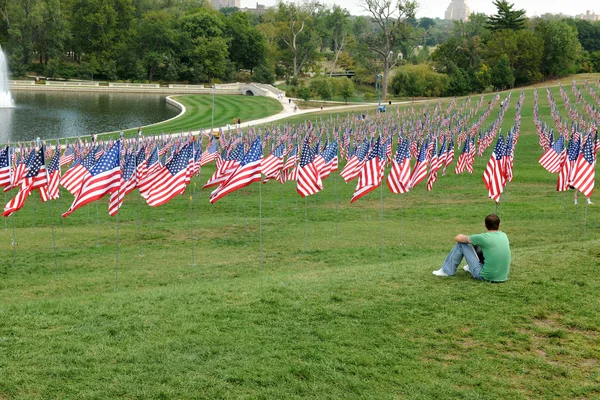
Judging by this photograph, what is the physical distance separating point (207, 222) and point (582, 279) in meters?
16.0

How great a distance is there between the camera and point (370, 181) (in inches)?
871

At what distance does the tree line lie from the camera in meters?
103

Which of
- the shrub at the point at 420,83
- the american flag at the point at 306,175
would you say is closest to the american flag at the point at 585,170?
the american flag at the point at 306,175

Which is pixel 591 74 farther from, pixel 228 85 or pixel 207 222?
pixel 207 222

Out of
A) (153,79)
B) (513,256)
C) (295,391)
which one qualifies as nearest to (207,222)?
(513,256)

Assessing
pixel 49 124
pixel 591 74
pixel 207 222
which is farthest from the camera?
pixel 591 74

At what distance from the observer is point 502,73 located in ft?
327

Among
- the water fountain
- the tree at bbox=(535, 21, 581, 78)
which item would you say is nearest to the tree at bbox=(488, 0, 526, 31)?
the tree at bbox=(535, 21, 581, 78)

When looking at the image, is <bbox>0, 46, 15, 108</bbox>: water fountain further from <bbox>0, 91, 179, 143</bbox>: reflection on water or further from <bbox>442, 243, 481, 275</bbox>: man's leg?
<bbox>442, 243, 481, 275</bbox>: man's leg

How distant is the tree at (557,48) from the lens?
341ft

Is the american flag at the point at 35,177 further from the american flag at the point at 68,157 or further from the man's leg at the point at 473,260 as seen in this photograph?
the american flag at the point at 68,157

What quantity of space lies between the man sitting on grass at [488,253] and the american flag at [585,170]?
32.2 ft

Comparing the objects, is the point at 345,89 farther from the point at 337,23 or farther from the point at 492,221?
the point at 492,221

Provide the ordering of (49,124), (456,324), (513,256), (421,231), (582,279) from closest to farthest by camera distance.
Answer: (456,324) → (582,279) → (513,256) → (421,231) → (49,124)
